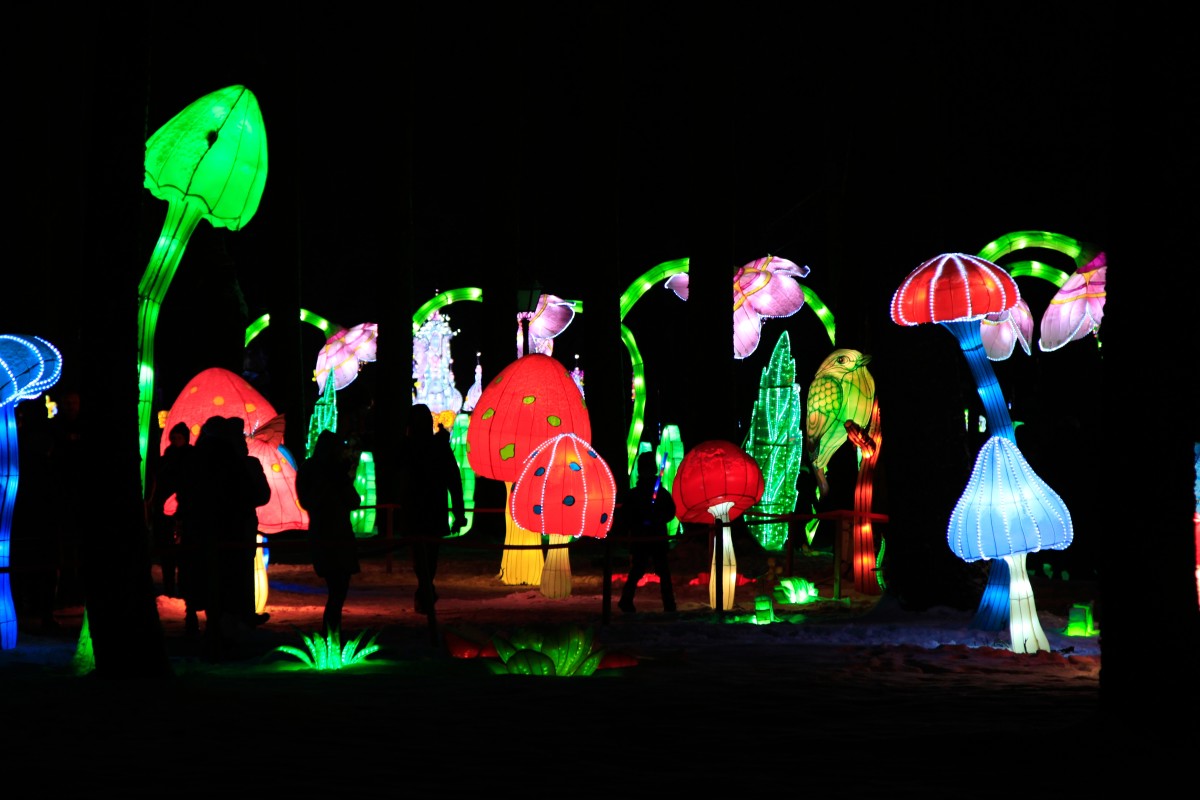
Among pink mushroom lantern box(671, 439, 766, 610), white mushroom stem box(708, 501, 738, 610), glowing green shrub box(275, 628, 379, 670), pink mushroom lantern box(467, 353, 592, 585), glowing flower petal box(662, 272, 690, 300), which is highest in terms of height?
glowing flower petal box(662, 272, 690, 300)

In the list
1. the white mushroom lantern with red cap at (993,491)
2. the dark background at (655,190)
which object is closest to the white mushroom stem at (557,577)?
the dark background at (655,190)

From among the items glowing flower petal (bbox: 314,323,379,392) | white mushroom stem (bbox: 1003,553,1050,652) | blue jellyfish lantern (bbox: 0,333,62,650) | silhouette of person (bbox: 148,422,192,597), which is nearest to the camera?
white mushroom stem (bbox: 1003,553,1050,652)

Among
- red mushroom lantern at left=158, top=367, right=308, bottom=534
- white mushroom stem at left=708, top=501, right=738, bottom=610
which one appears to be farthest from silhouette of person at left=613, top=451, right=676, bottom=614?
red mushroom lantern at left=158, top=367, right=308, bottom=534

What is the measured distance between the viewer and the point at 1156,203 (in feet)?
23.8

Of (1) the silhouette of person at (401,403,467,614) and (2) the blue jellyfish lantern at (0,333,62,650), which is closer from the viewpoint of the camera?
(2) the blue jellyfish lantern at (0,333,62,650)

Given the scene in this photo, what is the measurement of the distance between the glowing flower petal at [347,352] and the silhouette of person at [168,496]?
47.0ft

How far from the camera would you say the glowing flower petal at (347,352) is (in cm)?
3111

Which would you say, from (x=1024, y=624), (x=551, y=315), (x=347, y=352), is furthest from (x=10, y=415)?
(x=347, y=352)

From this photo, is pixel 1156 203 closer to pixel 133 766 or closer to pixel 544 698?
pixel 544 698

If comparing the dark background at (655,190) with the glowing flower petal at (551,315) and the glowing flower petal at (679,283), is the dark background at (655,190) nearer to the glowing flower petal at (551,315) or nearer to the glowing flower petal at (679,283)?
the glowing flower petal at (551,315)

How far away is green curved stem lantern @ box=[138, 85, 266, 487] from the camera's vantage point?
12250 mm

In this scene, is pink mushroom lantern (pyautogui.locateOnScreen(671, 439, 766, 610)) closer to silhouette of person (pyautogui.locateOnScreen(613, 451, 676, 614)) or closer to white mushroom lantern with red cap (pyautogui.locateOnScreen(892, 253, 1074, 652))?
silhouette of person (pyautogui.locateOnScreen(613, 451, 676, 614))

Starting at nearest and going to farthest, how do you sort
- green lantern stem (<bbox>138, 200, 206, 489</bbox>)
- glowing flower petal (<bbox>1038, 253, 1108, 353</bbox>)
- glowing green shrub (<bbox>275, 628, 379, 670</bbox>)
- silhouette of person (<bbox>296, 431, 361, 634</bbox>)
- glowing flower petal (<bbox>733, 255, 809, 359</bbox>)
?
glowing green shrub (<bbox>275, 628, 379, 670</bbox>) → silhouette of person (<bbox>296, 431, 361, 634</bbox>) → green lantern stem (<bbox>138, 200, 206, 489</bbox>) → glowing flower petal (<bbox>1038, 253, 1108, 353</bbox>) → glowing flower petal (<bbox>733, 255, 809, 359</bbox>)

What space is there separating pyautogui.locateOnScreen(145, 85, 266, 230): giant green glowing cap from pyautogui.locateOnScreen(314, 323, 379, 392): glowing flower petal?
18.0 meters
